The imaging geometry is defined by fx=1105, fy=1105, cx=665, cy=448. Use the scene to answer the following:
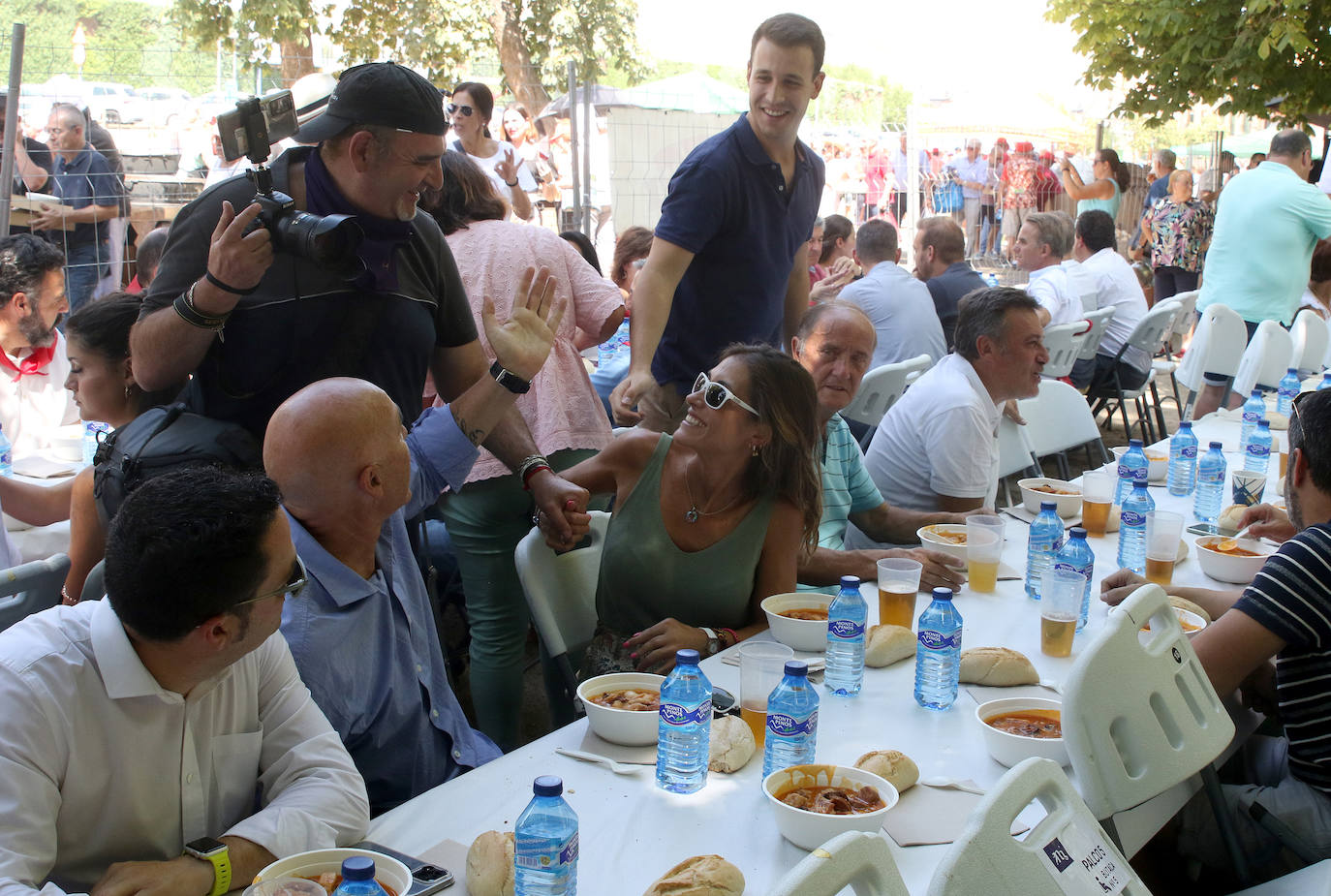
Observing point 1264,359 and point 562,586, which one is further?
point 1264,359

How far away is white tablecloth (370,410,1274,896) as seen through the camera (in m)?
1.58

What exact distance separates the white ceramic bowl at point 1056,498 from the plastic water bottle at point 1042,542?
57cm

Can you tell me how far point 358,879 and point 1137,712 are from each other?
4.13 ft

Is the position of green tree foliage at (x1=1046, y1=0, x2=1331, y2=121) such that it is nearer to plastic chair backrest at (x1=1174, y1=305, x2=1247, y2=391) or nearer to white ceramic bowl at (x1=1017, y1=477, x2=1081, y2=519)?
plastic chair backrest at (x1=1174, y1=305, x2=1247, y2=391)

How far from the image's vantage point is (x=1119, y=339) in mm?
7398

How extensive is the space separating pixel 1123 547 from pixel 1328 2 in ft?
31.2

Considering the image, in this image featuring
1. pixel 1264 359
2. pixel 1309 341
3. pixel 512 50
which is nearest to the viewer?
pixel 1264 359

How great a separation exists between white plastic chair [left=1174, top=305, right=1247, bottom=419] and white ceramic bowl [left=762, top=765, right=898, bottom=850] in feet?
18.2

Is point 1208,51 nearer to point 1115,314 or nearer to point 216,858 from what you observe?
point 1115,314

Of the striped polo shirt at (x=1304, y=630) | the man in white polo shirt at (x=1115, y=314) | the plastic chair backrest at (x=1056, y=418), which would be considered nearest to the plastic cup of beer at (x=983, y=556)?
the striped polo shirt at (x=1304, y=630)

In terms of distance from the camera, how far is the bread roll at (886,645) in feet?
7.57

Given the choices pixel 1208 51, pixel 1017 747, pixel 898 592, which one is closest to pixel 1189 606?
pixel 898 592

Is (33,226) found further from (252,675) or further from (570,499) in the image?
(252,675)

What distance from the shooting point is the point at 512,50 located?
17.8 meters
